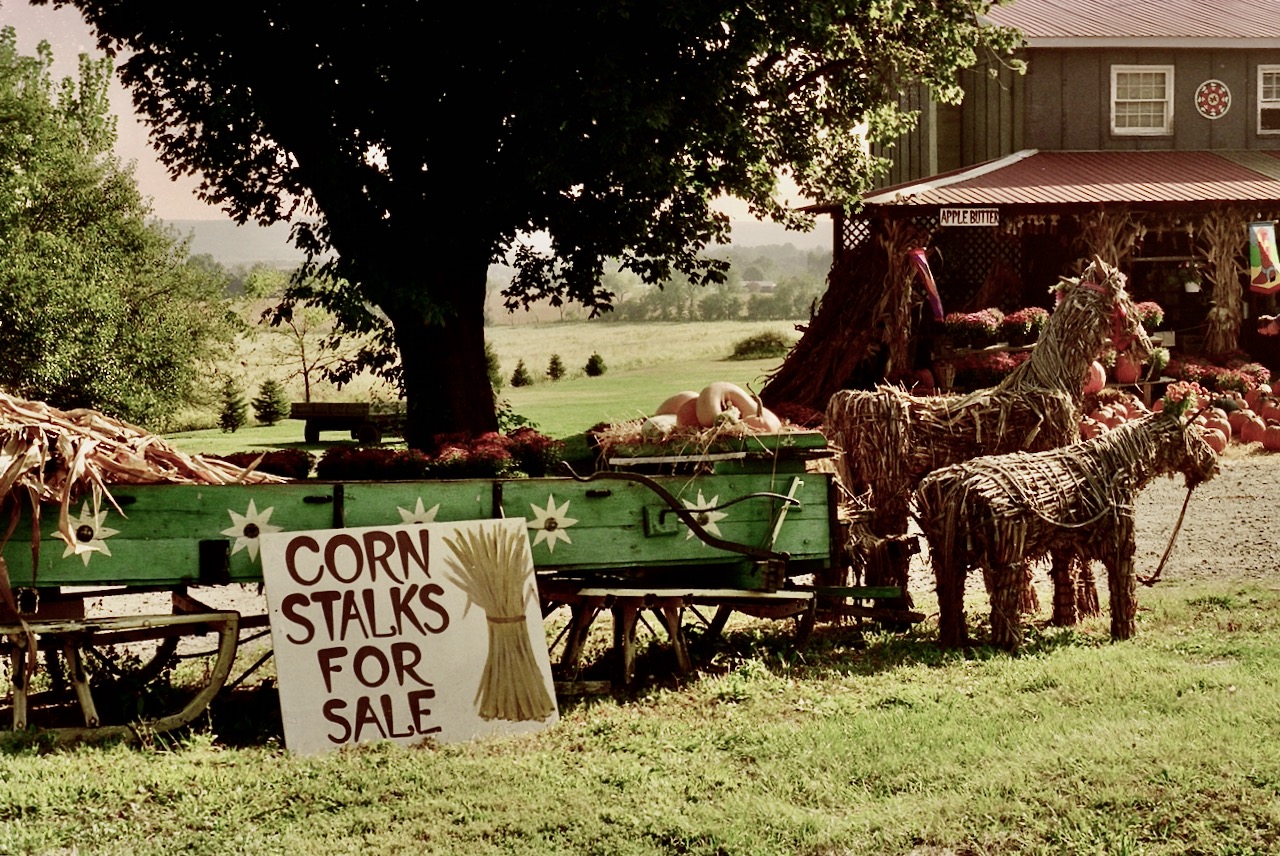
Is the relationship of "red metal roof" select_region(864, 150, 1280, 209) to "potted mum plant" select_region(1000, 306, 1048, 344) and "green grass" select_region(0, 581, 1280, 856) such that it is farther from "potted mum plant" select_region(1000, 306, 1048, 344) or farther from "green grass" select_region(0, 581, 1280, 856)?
"green grass" select_region(0, 581, 1280, 856)

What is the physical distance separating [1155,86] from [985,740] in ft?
71.6

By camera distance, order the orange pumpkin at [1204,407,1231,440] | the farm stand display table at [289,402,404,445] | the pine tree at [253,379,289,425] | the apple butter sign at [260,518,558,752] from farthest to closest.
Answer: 1. the pine tree at [253,379,289,425]
2. the farm stand display table at [289,402,404,445]
3. the orange pumpkin at [1204,407,1231,440]
4. the apple butter sign at [260,518,558,752]

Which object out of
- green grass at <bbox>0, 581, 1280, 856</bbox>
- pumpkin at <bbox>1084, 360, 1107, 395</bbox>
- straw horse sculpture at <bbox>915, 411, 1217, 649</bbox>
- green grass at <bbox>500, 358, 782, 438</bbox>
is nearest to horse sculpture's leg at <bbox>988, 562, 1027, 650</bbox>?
straw horse sculpture at <bbox>915, 411, 1217, 649</bbox>

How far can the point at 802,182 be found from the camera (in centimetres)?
1515

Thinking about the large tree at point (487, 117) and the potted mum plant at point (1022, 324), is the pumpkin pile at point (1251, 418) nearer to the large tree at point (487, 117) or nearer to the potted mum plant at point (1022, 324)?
the potted mum plant at point (1022, 324)

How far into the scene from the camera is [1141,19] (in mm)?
24625

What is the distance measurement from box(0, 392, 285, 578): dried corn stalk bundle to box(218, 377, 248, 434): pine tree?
23161 millimetres

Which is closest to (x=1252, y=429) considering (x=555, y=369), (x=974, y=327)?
(x=974, y=327)

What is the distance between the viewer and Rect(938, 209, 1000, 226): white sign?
19891 mm

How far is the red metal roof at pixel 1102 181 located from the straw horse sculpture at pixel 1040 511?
12.5 metres

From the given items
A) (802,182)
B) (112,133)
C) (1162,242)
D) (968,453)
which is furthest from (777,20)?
(112,133)

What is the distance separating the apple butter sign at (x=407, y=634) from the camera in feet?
19.1

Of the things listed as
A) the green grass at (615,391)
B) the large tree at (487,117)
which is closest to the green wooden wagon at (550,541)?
the large tree at (487,117)

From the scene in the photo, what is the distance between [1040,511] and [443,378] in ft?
23.9
